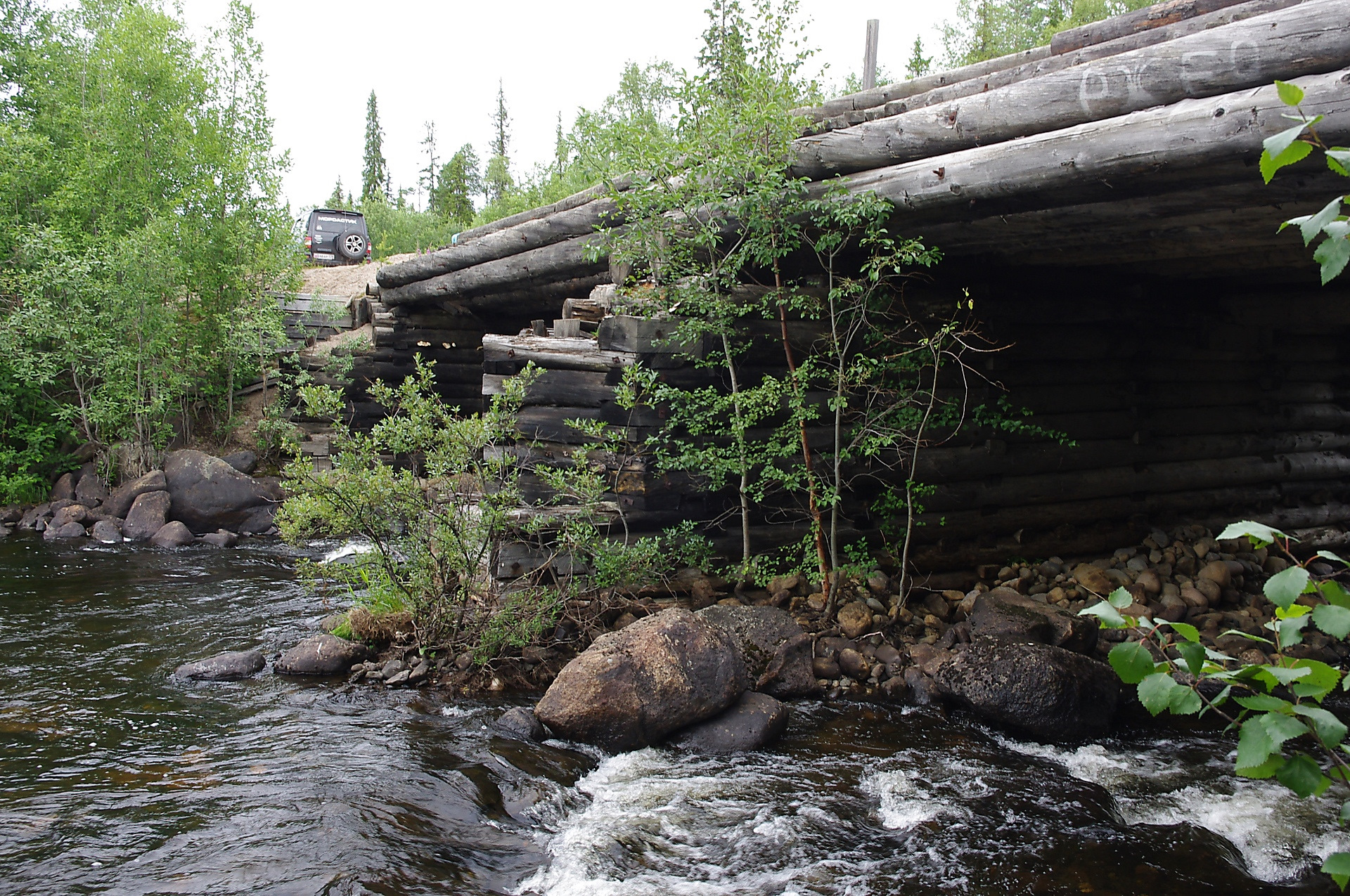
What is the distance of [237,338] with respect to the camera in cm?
1402

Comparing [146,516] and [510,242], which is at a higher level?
[510,242]

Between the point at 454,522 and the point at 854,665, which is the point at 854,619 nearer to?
the point at 854,665

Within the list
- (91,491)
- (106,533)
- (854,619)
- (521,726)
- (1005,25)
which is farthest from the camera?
(1005,25)

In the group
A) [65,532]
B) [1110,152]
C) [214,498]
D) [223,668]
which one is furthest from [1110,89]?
[65,532]

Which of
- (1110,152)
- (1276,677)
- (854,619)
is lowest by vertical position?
(854,619)

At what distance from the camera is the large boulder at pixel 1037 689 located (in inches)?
207

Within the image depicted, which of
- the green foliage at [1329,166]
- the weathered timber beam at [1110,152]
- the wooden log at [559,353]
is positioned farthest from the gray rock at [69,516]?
the green foliage at [1329,166]

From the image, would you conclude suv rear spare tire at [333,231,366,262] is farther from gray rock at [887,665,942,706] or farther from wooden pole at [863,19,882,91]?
gray rock at [887,665,942,706]

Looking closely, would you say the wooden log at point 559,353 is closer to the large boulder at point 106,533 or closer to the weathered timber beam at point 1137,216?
the weathered timber beam at point 1137,216

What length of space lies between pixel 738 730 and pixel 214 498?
31.8 feet

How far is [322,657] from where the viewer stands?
6.27m

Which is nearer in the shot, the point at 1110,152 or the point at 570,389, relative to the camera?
the point at 1110,152

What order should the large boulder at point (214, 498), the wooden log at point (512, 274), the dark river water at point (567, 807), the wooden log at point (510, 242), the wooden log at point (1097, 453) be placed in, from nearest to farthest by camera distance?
1. the dark river water at point (567, 807)
2. the wooden log at point (1097, 453)
3. the wooden log at point (510, 242)
4. the wooden log at point (512, 274)
5. the large boulder at point (214, 498)

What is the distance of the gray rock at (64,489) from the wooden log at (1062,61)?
1234 centimetres
